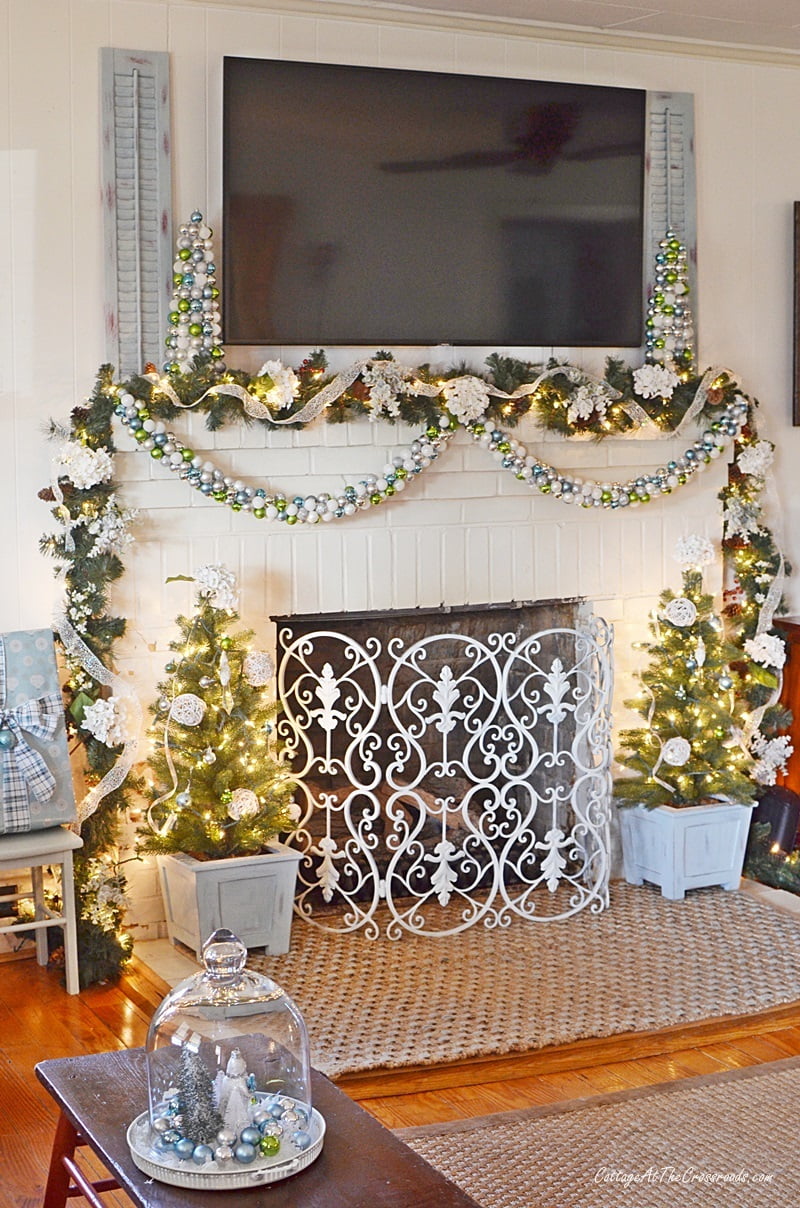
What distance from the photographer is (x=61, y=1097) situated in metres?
2.38

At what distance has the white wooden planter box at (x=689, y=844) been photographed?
4.62 meters

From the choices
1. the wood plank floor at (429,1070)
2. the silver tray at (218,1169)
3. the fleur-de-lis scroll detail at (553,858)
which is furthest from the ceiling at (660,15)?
the silver tray at (218,1169)

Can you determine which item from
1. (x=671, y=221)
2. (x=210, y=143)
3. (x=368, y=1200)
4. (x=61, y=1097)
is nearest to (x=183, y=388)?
(x=210, y=143)

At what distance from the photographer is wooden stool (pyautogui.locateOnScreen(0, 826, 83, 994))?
3.87 meters

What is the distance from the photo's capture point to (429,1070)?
348 cm

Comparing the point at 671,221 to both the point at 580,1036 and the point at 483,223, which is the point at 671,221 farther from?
the point at 580,1036

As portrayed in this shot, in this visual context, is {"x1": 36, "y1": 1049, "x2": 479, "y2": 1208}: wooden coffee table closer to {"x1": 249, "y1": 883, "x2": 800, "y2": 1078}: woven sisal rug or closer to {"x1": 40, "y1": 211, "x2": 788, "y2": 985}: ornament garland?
{"x1": 249, "y1": 883, "x2": 800, "y2": 1078}: woven sisal rug

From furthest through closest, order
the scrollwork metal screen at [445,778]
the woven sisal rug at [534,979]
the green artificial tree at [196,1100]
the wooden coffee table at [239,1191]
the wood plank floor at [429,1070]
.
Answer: the scrollwork metal screen at [445,778] < the woven sisal rug at [534,979] < the wood plank floor at [429,1070] < the green artificial tree at [196,1100] < the wooden coffee table at [239,1191]

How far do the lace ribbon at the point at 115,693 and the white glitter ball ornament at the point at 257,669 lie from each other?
1.04 ft

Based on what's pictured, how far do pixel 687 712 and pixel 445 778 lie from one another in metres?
0.80

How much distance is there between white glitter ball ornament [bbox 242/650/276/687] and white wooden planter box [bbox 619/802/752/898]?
135cm

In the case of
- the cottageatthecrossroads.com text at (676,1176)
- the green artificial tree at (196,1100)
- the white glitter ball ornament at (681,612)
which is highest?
the white glitter ball ornament at (681,612)

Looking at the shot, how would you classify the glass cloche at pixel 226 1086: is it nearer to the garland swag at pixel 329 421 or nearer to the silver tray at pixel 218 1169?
the silver tray at pixel 218 1169

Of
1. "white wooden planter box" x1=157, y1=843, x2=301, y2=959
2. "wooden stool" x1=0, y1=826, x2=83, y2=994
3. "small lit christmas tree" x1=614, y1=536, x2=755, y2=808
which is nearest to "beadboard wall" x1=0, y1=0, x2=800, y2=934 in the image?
"small lit christmas tree" x1=614, y1=536, x2=755, y2=808
